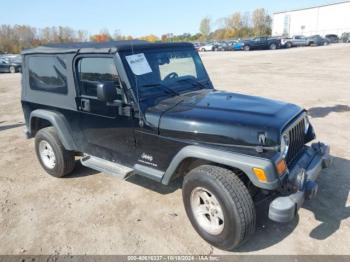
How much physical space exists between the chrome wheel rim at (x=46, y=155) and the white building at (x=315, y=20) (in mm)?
78106

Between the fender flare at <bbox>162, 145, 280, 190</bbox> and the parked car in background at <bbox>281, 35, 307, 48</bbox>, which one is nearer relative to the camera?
the fender flare at <bbox>162, 145, 280, 190</bbox>

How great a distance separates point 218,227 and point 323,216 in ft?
4.40

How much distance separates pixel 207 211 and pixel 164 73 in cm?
169

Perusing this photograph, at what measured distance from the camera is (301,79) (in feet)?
43.7

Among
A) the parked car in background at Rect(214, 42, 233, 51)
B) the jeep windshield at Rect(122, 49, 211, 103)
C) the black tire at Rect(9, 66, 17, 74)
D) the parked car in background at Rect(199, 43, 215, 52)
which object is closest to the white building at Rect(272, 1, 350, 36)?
the parked car in background at Rect(199, 43, 215, 52)

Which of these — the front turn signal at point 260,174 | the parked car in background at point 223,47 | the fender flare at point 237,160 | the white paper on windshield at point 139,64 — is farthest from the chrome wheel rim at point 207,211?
the parked car in background at point 223,47

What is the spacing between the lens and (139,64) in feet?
12.0

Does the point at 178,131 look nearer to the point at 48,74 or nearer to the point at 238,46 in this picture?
the point at 48,74

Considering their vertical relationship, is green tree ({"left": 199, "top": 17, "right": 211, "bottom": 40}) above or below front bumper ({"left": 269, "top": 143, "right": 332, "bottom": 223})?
above

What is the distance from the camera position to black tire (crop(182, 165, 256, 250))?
291 centimetres

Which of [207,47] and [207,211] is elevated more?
[207,47]

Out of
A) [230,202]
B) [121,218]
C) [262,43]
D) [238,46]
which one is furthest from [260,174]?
[238,46]

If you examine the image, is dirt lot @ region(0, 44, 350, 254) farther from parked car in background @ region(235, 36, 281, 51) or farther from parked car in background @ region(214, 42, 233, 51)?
parked car in background @ region(214, 42, 233, 51)

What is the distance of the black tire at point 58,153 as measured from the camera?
4613 mm
